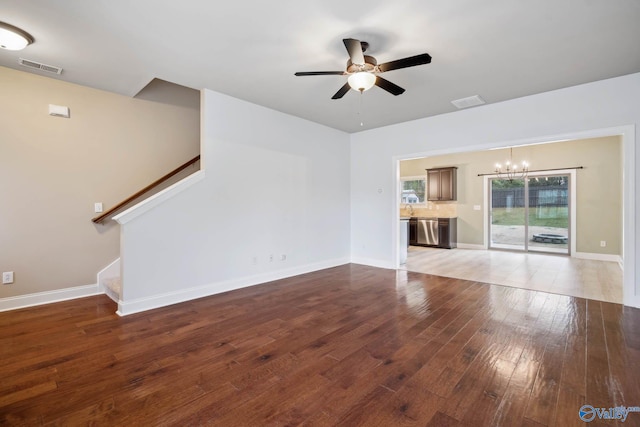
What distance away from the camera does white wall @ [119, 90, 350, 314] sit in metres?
3.50

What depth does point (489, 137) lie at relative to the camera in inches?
178

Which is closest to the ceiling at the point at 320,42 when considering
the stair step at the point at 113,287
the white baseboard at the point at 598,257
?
the stair step at the point at 113,287

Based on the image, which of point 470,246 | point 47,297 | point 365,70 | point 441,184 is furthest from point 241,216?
point 470,246

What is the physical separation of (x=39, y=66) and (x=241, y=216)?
2.86 metres

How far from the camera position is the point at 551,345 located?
2.55 meters

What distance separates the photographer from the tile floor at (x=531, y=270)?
4312 millimetres

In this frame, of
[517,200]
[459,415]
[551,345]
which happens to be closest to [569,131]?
[551,345]

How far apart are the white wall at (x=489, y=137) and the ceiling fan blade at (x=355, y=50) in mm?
3000

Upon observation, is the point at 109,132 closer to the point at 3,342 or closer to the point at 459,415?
the point at 3,342

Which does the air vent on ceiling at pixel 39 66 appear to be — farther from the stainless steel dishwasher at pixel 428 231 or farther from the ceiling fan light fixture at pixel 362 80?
the stainless steel dishwasher at pixel 428 231

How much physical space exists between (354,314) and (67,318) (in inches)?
124

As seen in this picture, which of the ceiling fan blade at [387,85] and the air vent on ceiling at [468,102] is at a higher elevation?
A: the air vent on ceiling at [468,102]

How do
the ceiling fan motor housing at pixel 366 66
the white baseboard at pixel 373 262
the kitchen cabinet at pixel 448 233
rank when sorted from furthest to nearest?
the kitchen cabinet at pixel 448 233 < the white baseboard at pixel 373 262 < the ceiling fan motor housing at pixel 366 66

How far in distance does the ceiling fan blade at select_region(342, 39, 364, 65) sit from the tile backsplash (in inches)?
289
